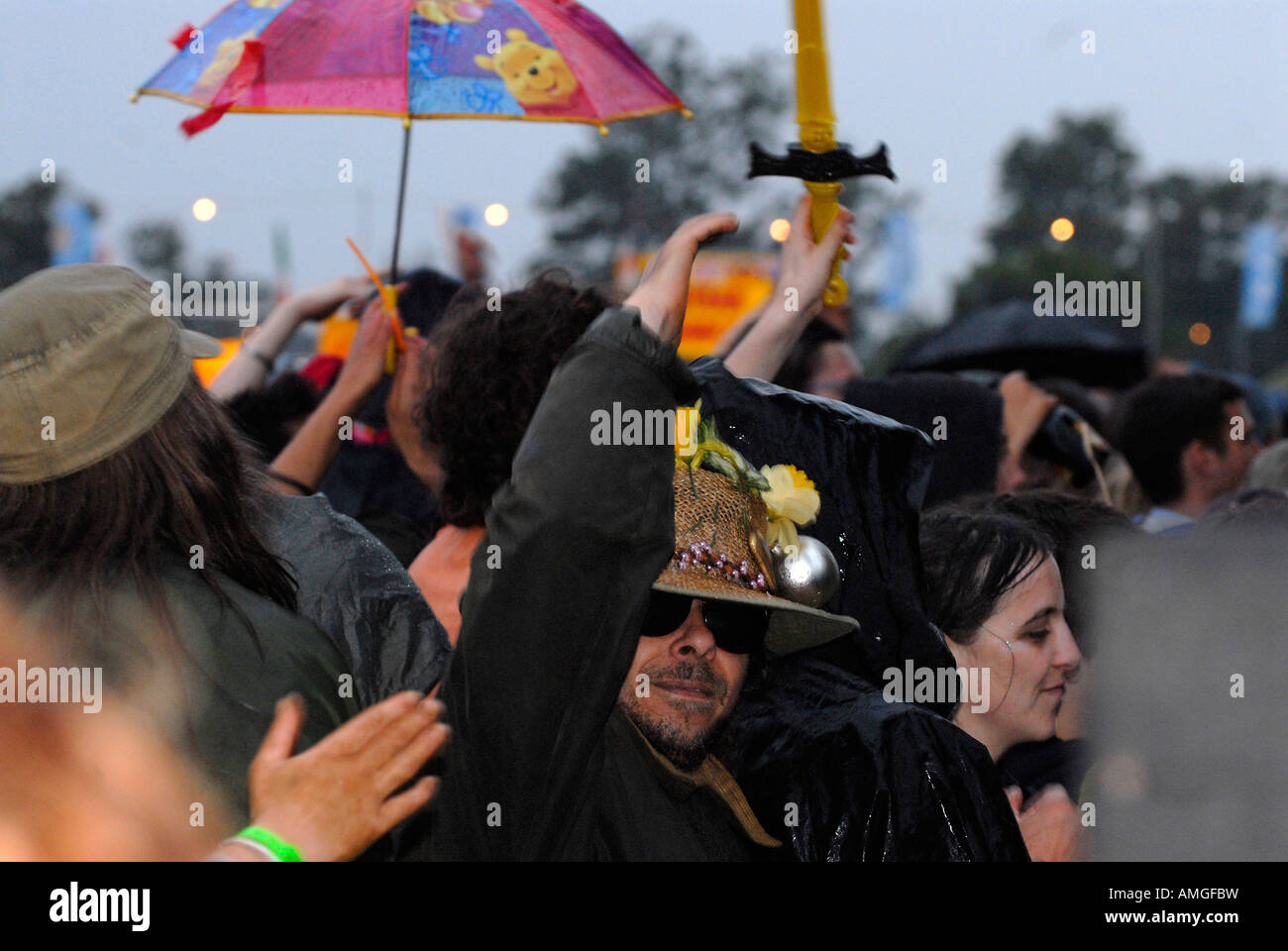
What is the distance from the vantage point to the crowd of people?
1.61 meters

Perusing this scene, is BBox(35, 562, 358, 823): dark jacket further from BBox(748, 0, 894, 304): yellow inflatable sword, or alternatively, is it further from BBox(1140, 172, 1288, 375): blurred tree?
BBox(1140, 172, 1288, 375): blurred tree

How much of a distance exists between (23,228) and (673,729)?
210 feet

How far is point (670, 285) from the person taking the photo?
1745 mm

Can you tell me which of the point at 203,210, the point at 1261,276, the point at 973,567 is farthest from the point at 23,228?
the point at 973,567

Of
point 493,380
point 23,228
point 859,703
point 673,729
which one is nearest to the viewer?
point 673,729

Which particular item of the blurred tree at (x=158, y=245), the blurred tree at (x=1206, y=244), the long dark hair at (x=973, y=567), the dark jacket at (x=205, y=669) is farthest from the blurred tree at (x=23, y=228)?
the dark jacket at (x=205, y=669)

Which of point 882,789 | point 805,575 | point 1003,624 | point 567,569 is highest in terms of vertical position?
point 567,569

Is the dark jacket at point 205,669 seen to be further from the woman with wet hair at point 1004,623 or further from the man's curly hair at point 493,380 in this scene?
the woman with wet hair at point 1004,623

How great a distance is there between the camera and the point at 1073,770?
295 centimetres

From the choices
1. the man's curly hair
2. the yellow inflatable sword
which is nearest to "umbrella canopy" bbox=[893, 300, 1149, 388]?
the man's curly hair

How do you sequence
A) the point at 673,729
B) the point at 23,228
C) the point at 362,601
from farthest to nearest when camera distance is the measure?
the point at 23,228 < the point at 362,601 < the point at 673,729

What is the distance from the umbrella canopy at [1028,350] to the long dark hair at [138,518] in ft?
19.6

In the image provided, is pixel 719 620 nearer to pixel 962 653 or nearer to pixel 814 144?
pixel 814 144

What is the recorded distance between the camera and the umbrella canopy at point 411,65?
145 inches
